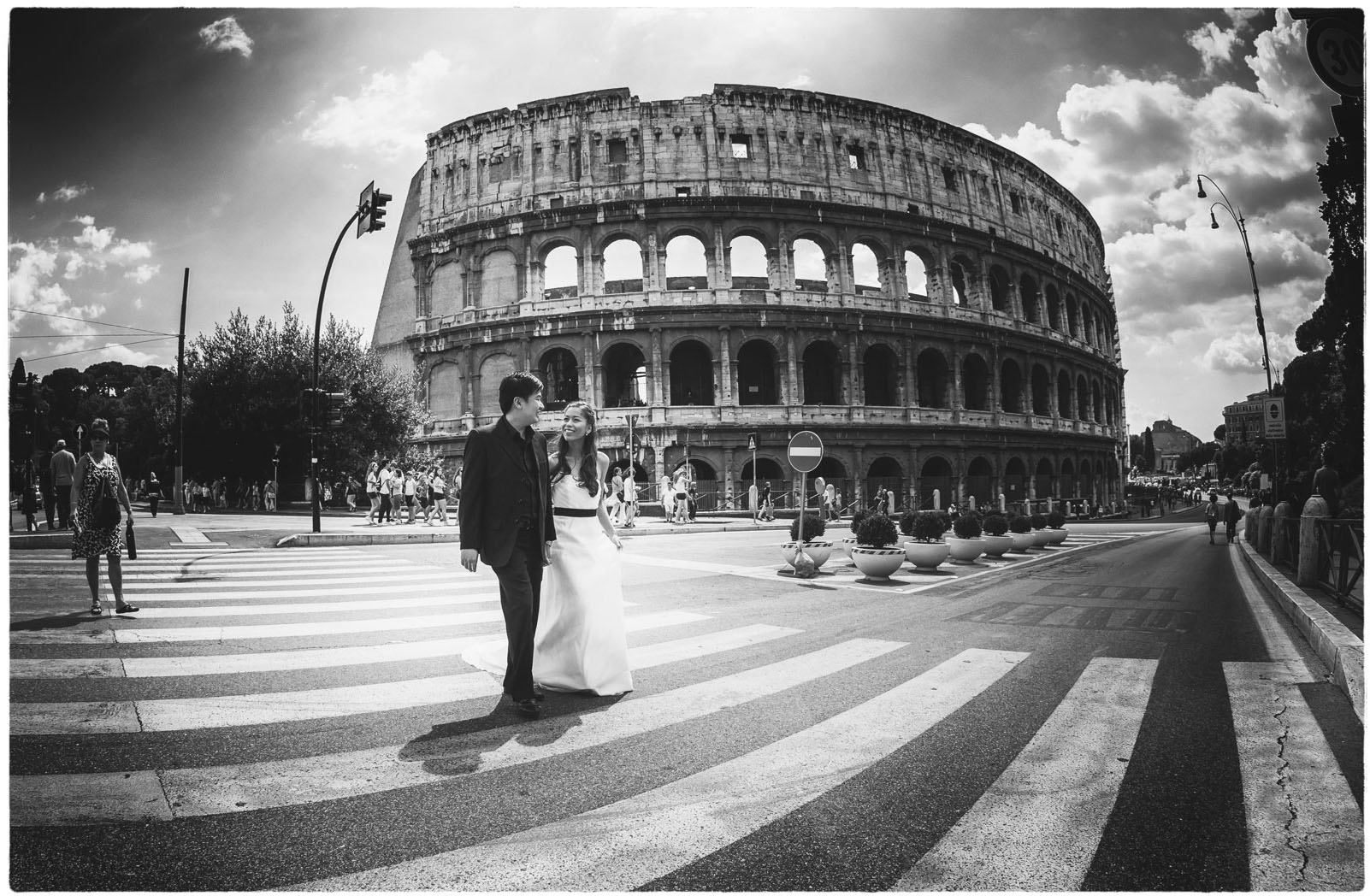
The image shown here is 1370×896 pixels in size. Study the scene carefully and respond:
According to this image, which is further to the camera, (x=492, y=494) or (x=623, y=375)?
(x=623, y=375)

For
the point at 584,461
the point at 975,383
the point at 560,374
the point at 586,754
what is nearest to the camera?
the point at 586,754

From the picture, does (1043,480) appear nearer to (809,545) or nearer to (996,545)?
(996,545)

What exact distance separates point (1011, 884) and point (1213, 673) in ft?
11.7

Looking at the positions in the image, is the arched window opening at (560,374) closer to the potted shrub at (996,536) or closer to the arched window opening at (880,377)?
the arched window opening at (880,377)

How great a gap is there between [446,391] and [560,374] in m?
5.87

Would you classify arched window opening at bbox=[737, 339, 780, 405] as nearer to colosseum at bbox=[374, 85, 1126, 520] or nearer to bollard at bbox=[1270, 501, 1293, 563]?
colosseum at bbox=[374, 85, 1126, 520]

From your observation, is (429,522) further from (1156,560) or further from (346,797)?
(346,797)

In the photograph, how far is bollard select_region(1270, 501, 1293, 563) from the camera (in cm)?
1138

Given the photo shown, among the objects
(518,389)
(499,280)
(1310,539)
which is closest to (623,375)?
(499,280)

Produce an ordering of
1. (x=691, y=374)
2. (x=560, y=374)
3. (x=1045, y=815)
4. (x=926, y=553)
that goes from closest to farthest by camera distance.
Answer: (x=1045, y=815), (x=926, y=553), (x=560, y=374), (x=691, y=374)

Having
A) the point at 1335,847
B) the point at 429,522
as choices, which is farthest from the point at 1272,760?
the point at 429,522

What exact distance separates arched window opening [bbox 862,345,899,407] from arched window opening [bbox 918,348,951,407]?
4.82 feet

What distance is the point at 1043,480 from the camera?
36.8 m


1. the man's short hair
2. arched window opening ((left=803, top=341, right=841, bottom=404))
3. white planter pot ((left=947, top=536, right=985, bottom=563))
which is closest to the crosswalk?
the man's short hair
